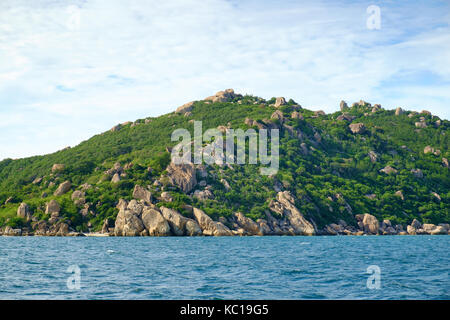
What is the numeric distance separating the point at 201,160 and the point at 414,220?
64321mm

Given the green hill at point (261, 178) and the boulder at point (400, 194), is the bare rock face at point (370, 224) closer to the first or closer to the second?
the green hill at point (261, 178)

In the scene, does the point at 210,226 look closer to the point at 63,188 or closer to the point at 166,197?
the point at 166,197

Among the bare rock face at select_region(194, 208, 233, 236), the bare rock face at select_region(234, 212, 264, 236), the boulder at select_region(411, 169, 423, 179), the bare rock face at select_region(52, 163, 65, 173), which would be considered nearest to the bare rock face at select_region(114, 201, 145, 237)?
the bare rock face at select_region(194, 208, 233, 236)

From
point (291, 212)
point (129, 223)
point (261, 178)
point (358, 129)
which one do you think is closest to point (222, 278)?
point (129, 223)

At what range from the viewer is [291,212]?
123 m

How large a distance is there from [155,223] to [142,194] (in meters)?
16.8

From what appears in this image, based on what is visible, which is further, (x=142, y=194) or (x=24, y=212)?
(x=24, y=212)

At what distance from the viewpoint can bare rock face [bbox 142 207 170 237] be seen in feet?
332

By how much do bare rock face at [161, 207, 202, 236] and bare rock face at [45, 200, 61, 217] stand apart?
29.1 metres

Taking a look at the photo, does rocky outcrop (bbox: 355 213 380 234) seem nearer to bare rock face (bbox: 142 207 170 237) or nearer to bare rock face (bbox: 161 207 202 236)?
bare rock face (bbox: 161 207 202 236)

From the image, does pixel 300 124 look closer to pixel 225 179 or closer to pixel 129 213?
pixel 225 179

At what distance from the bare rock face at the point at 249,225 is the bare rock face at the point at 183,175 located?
17671 mm
